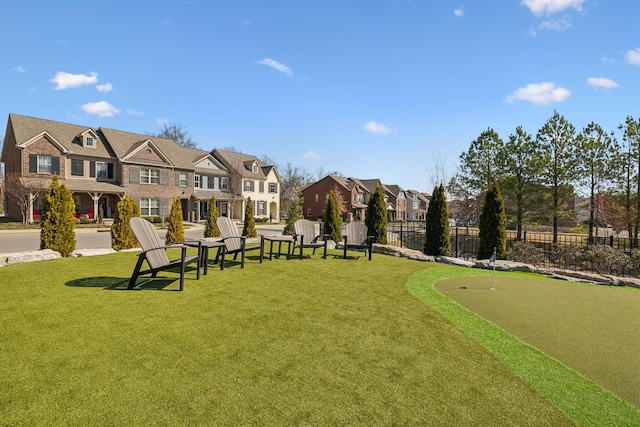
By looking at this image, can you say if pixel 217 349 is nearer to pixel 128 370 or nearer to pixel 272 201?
pixel 128 370

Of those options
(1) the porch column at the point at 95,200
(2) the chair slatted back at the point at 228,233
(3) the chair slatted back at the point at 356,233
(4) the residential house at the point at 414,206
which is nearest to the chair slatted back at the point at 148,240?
(2) the chair slatted back at the point at 228,233

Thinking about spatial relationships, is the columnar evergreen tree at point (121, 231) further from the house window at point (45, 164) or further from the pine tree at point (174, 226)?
the house window at point (45, 164)

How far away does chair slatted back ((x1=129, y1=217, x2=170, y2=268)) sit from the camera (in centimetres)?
507

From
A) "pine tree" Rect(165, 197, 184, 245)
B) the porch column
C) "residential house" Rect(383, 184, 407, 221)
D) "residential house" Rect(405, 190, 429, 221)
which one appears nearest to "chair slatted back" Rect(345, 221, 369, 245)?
"pine tree" Rect(165, 197, 184, 245)

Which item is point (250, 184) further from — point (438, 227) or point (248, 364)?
point (248, 364)

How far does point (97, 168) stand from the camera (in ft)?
88.2

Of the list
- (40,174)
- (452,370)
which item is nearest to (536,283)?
(452,370)

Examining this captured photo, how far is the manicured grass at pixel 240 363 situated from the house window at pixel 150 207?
25185 mm

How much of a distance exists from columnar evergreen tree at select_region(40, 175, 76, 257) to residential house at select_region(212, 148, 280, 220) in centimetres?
2682

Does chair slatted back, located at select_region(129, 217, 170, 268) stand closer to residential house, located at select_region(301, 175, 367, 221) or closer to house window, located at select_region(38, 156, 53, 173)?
house window, located at select_region(38, 156, 53, 173)

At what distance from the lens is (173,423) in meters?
2.20

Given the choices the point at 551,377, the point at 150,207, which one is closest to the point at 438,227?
the point at 551,377

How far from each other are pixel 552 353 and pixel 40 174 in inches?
1189

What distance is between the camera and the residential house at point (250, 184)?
3584 centimetres
